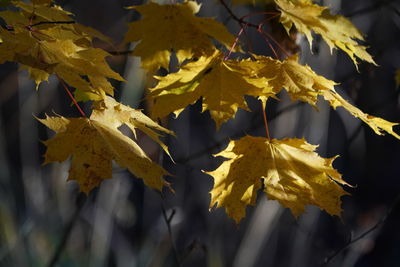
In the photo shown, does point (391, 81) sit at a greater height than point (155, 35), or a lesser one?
lesser

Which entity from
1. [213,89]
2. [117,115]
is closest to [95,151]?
[117,115]

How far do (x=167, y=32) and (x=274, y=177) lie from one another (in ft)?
1.11

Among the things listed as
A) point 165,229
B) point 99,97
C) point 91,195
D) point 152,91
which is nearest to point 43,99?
point 91,195

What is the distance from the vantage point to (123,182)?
202 cm

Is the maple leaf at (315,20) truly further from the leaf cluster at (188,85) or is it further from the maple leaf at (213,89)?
the maple leaf at (213,89)

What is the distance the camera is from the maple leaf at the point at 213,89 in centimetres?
76

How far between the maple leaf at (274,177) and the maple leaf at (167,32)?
23 centimetres

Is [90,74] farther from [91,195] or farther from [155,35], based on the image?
[91,195]

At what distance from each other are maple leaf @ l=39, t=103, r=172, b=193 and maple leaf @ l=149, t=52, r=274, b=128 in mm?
51

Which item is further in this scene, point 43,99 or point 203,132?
point 203,132

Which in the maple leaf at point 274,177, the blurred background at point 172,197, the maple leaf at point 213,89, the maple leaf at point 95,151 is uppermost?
the maple leaf at point 213,89

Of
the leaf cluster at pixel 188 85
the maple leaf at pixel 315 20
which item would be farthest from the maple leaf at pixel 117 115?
the maple leaf at pixel 315 20

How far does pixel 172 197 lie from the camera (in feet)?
7.07

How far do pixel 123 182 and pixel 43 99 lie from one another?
1.69 ft
